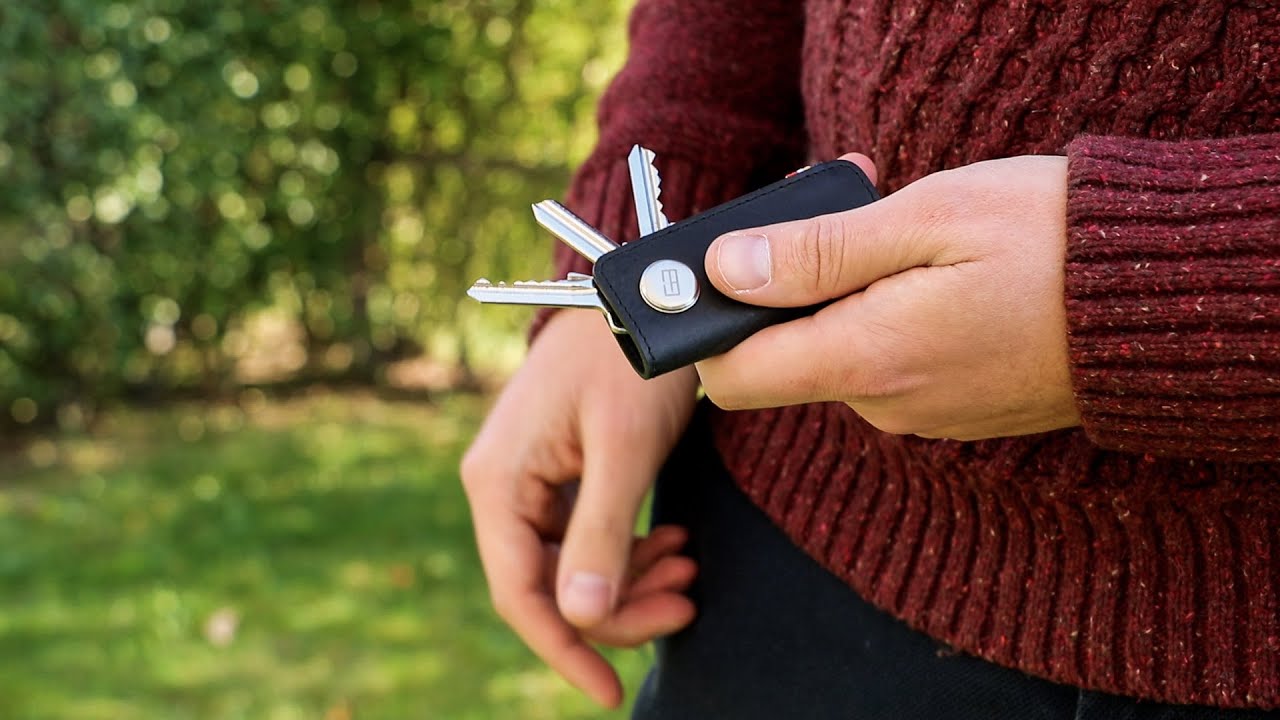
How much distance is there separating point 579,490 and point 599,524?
0.06 m

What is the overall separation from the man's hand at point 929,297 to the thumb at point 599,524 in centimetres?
37

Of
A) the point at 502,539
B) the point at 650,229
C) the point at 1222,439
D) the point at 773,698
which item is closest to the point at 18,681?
the point at 502,539

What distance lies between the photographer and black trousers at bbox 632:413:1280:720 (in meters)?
0.93

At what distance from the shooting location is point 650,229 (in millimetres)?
820

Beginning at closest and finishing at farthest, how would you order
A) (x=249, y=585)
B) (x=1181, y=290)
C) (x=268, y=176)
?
(x=1181, y=290)
(x=249, y=585)
(x=268, y=176)

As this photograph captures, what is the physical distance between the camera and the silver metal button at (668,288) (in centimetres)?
76

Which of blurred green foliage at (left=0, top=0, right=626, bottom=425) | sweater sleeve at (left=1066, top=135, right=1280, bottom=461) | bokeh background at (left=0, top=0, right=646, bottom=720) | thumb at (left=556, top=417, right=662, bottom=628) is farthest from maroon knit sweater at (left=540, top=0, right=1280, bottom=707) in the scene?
blurred green foliage at (left=0, top=0, right=626, bottom=425)

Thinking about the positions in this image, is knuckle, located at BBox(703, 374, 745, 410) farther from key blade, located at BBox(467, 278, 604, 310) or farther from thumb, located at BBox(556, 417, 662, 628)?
thumb, located at BBox(556, 417, 662, 628)

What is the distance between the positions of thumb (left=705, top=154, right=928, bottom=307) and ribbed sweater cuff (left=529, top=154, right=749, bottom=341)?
16.8 inches

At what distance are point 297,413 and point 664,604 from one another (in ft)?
16.2

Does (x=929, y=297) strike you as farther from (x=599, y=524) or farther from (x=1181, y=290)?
(x=599, y=524)

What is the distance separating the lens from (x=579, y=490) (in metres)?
1.18

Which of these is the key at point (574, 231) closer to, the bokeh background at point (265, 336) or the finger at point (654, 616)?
the finger at point (654, 616)

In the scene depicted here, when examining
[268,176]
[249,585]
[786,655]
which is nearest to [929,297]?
[786,655]
